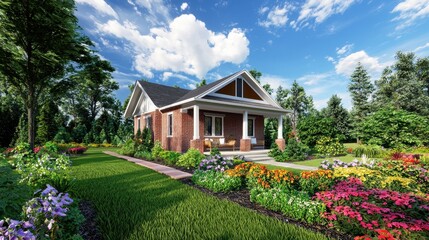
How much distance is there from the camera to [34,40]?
10773 millimetres

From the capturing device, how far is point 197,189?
16.6 feet

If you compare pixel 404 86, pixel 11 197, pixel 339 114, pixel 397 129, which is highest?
pixel 404 86

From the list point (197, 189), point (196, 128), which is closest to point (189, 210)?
point (197, 189)

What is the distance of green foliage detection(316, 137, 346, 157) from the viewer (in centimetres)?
1331

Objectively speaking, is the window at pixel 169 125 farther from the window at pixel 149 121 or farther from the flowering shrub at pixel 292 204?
the flowering shrub at pixel 292 204

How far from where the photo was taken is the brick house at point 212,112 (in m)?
13.2

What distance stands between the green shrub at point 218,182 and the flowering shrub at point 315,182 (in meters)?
1.55

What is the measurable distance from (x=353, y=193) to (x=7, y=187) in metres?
4.83

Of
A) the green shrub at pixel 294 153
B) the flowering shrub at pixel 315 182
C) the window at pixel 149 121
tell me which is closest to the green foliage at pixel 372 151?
the green shrub at pixel 294 153

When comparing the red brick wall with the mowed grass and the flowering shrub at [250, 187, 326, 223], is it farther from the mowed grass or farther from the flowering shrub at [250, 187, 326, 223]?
the flowering shrub at [250, 187, 326, 223]

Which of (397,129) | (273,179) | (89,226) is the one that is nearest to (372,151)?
(397,129)

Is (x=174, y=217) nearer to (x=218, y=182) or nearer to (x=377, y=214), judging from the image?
(x=218, y=182)

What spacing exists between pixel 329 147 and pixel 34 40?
19.1m

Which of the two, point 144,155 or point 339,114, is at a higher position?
point 339,114
